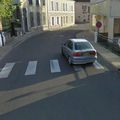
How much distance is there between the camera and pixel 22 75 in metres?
12.6

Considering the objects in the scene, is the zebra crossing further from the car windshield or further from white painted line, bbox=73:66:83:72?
the car windshield

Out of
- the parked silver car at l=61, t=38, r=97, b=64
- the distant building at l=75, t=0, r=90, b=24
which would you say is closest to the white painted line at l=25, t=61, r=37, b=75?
the parked silver car at l=61, t=38, r=97, b=64

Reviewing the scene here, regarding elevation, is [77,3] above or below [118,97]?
above

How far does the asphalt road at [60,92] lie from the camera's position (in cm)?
776

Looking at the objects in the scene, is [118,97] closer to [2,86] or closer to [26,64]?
[2,86]

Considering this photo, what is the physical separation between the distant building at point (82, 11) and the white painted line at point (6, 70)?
64225 millimetres

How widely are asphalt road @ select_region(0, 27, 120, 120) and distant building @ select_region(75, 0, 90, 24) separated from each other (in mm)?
64789

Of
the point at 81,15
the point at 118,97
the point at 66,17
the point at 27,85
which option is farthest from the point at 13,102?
the point at 81,15

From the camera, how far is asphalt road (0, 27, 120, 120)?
776 cm

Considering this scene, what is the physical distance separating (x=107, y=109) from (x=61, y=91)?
8.01 ft

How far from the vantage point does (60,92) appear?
9719 mm

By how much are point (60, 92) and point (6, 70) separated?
5.30 m

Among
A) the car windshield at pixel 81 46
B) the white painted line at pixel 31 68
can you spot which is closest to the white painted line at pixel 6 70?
the white painted line at pixel 31 68

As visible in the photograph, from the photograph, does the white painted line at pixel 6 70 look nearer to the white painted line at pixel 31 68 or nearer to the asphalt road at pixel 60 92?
the asphalt road at pixel 60 92
